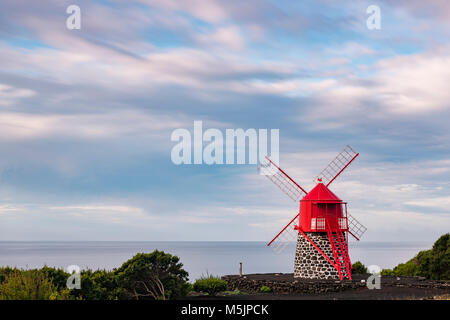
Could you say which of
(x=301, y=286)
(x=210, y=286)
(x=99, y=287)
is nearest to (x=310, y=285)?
(x=301, y=286)

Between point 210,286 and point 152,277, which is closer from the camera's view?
point 152,277

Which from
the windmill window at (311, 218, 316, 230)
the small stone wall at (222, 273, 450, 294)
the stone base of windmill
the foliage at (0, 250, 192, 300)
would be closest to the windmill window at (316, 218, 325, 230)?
the windmill window at (311, 218, 316, 230)

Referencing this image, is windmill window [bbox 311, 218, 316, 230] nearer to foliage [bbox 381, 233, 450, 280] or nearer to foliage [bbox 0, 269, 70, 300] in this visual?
foliage [bbox 381, 233, 450, 280]

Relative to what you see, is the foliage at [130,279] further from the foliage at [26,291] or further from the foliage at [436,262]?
the foliage at [436,262]

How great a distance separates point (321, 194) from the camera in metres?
32.3

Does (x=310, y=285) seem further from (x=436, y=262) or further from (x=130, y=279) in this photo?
(x=436, y=262)

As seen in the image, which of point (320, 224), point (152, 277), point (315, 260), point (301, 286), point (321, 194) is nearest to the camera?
point (152, 277)

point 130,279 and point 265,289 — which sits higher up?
point 130,279

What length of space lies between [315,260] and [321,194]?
4375 mm

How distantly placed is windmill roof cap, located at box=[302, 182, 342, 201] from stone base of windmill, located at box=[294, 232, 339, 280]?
7.62 feet

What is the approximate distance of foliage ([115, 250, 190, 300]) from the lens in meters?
23.0
